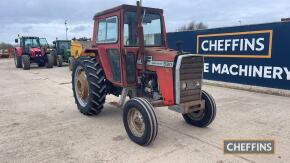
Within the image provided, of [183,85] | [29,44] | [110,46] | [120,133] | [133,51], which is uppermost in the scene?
[29,44]

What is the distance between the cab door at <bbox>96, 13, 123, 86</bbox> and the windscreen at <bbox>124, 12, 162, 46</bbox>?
174 millimetres

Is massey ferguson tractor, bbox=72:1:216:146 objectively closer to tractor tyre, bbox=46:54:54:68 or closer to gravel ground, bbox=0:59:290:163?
gravel ground, bbox=0:59:290:163

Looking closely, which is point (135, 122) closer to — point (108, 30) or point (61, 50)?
point (108, 30)

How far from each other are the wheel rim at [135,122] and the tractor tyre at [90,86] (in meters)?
1.22

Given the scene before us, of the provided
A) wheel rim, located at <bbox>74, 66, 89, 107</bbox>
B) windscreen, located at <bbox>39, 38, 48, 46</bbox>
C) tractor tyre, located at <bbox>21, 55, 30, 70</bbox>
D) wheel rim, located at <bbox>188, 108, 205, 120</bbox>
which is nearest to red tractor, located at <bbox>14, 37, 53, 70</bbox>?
tractor tyre, located at <bbox>21, 55, 30, 70</bbox>

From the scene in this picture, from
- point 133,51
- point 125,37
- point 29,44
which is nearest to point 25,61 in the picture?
point 29,44

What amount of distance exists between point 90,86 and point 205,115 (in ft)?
7.67

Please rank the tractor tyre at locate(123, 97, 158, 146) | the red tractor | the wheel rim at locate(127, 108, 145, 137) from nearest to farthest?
the tractor tyre at locate(123, 97, 158, 146) → the wheel rim at locate(127, 108, 145, 137) → the red tractor

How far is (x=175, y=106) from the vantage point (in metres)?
4.38

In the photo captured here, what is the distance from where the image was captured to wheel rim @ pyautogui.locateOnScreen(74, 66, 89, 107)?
586 cm

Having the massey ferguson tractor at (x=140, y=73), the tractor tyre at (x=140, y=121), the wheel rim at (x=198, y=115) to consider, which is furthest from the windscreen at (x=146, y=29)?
the wheel rim at (x=198, y=115)

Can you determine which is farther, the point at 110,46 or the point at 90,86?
the point at 90,86

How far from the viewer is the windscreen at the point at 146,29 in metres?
4.90

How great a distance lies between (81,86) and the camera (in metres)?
6.00
